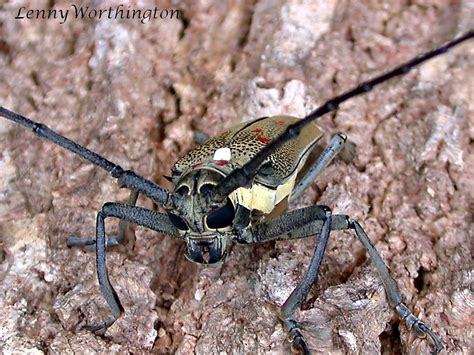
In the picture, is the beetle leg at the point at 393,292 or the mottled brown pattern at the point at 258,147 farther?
the mottled brown pattern at the point at 258,147

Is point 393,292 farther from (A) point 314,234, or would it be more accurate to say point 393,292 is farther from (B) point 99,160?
(B) point 99,160

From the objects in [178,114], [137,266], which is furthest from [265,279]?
[178,114]

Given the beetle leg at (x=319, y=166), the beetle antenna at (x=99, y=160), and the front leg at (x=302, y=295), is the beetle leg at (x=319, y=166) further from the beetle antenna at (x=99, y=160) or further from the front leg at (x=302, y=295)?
the beetle antenna at (x=99, y=160)

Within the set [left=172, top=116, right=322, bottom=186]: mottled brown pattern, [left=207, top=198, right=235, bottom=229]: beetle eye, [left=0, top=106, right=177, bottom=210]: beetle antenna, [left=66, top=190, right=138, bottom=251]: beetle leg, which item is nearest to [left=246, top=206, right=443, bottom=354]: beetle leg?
[left=207, top=198, right=235, bottom=229]: beetle eye

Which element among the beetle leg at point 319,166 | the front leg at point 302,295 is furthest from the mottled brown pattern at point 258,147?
the front leg at point 302,295

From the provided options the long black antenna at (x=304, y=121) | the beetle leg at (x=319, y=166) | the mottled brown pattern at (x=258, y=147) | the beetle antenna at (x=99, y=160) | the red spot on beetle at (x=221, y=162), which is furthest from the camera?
the beetle leg at (x=319, y=166)

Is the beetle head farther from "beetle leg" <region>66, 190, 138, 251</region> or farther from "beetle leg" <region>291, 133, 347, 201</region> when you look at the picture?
"beetle leg" <region>291, 133, 347, 201</region>

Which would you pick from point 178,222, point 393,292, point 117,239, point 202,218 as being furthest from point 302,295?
point 117,239
